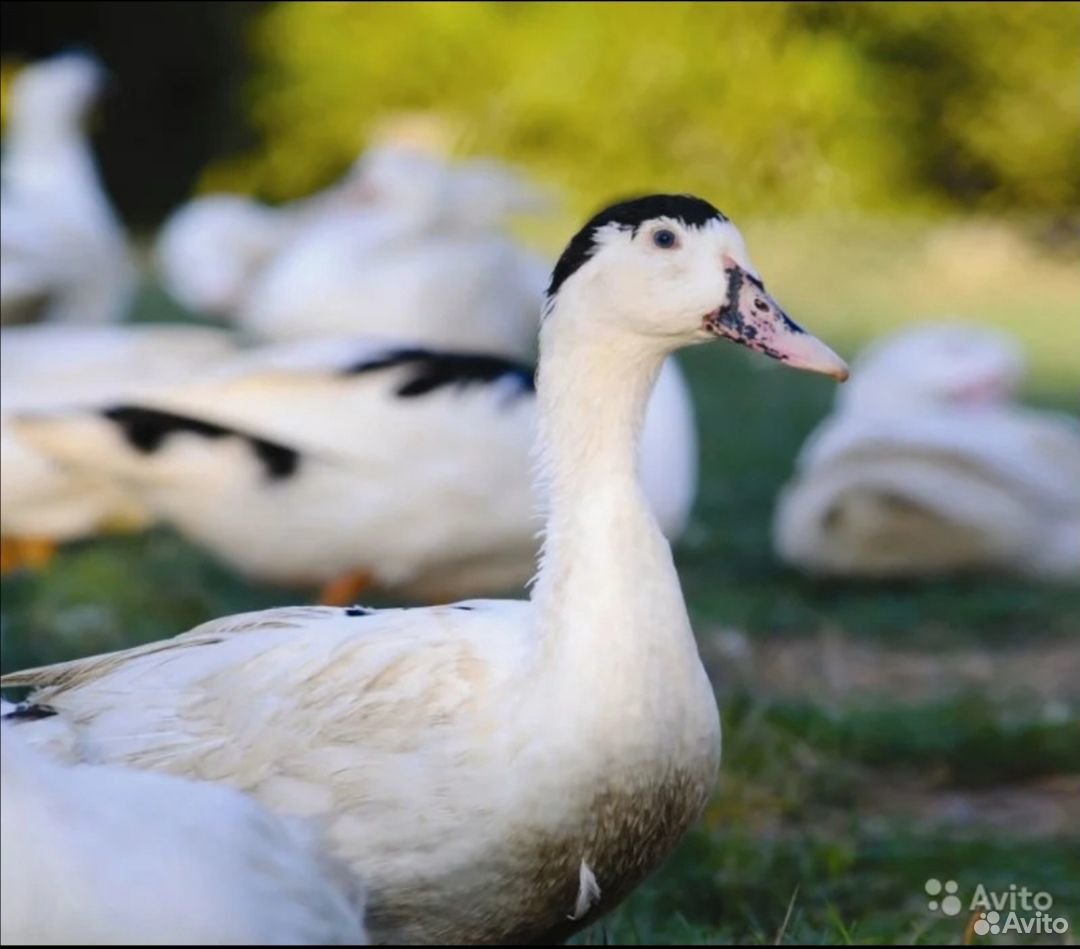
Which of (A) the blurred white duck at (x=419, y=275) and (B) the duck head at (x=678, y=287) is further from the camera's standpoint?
(A) the blurred white duck at (x=419, y=275)

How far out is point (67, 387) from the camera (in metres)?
4.50

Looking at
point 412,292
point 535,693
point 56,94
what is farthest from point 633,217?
point 56,94

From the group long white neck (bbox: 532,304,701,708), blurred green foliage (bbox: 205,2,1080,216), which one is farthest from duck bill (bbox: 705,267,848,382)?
blurred green foliage (bbox: 205,2,1080,216)

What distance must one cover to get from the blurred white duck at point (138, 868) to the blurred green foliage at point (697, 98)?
27.9ft

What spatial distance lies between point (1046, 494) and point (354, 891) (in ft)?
11.8

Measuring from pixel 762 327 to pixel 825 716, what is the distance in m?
1.68

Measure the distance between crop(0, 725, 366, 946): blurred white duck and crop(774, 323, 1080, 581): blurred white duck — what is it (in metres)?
3.65

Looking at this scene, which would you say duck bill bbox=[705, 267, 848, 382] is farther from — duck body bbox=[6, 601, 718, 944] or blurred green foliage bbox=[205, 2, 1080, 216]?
blurred green foliage bbox=[205, 2, 1080, 216]

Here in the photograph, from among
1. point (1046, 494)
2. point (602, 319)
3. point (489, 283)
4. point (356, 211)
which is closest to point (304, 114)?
point (356, 211)

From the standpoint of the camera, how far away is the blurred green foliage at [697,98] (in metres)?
12.0

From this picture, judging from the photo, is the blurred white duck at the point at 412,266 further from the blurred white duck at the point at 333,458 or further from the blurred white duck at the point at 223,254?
the blurred white duck at the point at 333,458

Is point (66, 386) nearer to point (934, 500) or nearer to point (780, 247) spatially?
point (934, 500)

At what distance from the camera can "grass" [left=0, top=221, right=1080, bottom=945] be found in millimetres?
3359

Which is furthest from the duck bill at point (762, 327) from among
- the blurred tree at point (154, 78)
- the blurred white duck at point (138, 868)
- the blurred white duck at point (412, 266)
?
the blurred tree at point (154, 78)
